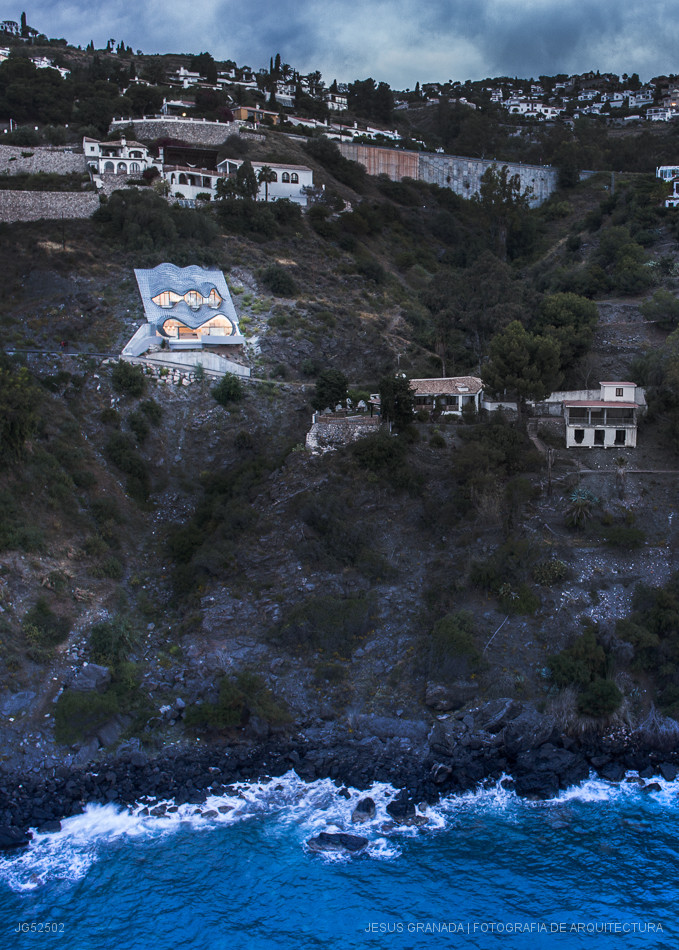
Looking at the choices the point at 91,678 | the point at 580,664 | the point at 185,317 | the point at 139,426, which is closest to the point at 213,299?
the point at 185,317

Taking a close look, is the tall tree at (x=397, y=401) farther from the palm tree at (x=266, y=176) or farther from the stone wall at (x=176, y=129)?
the stone wall at (x=176, y=129)

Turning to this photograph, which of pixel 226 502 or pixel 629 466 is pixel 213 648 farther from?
pixel 629 466

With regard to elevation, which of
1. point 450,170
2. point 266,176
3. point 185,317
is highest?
point 450,170

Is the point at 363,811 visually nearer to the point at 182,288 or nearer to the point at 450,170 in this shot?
the point at 182,288

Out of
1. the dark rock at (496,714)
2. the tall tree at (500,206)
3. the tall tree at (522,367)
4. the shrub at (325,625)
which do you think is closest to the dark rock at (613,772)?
the dark rock at (496,714)

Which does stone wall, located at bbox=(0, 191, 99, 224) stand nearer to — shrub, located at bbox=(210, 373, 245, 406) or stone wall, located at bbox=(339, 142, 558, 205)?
shrub, located at bbox=(210, 373, 245, 406)
